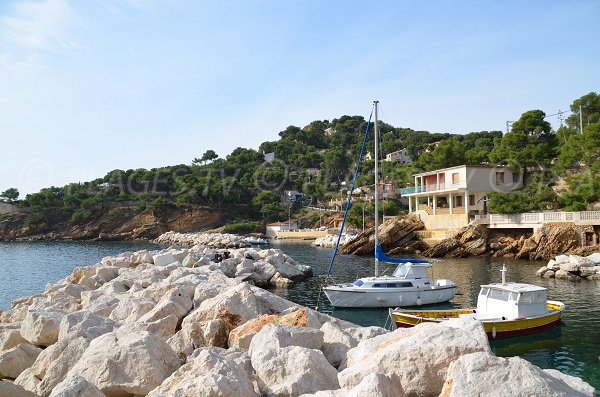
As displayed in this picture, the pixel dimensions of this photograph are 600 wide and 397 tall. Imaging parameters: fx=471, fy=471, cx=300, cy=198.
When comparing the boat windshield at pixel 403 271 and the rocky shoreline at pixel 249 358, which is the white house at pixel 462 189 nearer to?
the boat windshield at pixel 403 271

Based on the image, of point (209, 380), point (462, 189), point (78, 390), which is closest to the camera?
point (209, 380)

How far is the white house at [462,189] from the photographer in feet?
154

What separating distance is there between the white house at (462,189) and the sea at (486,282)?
308 inches

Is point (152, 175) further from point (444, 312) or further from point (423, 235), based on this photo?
point (444, 312)

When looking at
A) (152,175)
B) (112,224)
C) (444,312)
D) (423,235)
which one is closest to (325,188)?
(152,175)

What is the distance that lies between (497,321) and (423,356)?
37.9ft

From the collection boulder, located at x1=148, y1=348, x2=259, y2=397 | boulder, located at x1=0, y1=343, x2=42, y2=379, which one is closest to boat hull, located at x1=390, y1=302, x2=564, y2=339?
boulder, located at x1=148, y1=348, x2=259, y2=397

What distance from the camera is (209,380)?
568 cm

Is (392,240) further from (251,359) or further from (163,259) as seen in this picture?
(251,359)

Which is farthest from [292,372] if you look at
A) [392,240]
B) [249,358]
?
[392,240]

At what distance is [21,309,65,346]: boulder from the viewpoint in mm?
10062

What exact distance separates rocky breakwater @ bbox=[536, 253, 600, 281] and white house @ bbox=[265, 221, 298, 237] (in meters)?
61.7

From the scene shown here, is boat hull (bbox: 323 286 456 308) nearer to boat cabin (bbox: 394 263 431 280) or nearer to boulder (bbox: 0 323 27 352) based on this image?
boat cabin (bbox: 394 263 431 280)

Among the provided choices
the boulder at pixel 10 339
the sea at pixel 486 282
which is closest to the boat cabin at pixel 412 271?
the sea at pixel 486 282
